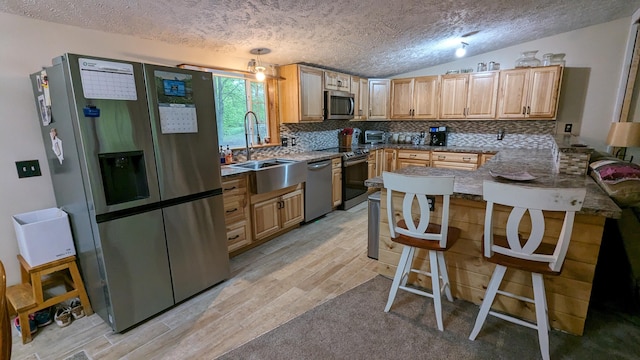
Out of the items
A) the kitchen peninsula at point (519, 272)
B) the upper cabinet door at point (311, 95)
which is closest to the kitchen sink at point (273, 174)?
the upper cabinet door at point (311, 95)

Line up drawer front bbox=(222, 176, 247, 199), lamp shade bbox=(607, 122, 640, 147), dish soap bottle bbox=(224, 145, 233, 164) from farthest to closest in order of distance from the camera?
dish soap bottle bbox=(224, 145, 233, 164)
lamp shade bbox=(607, 122, 640, 147)
drawer front bbox=(222, 176, 247, 199)

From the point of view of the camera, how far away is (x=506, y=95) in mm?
4406

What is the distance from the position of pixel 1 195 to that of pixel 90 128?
3.50 feet

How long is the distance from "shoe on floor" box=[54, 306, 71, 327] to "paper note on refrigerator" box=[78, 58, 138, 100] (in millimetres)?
1594

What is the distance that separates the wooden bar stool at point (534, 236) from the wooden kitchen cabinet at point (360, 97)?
3.75m

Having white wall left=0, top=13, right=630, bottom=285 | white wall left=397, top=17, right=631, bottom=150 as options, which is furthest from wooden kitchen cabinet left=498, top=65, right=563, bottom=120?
white wall left=0, top=13, right=630, bottom=285

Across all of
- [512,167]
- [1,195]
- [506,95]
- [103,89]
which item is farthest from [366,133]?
[1,195]

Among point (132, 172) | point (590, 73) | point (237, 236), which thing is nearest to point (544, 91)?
point (590, 73)

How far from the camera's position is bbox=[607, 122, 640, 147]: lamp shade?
332cm

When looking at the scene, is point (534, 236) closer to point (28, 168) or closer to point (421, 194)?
point (421, 194)

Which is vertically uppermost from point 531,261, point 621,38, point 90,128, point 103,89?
point 621,38

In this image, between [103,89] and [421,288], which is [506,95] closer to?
[421,288]

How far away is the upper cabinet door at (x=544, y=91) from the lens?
13.3 ft

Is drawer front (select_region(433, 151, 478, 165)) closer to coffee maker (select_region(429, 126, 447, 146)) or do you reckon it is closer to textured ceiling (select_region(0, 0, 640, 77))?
coffee maker (select_region(429, 126, 447, 146))
